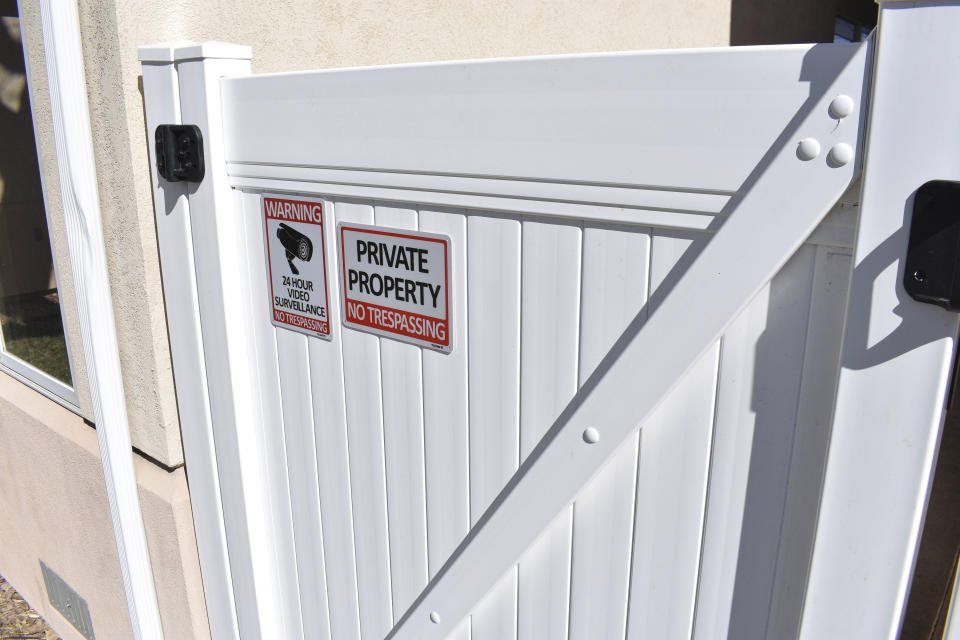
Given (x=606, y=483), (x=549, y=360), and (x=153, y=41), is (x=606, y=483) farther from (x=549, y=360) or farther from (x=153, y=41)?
(x=153, y=41)

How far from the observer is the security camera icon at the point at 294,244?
1921 mm

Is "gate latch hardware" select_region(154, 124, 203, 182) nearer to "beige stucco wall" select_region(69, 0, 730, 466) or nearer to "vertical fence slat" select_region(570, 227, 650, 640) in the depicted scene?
"beige stucco wall" select_region(69, 0, 730, 466)

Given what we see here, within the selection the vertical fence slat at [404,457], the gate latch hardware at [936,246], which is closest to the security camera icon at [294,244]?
the vertical fence slat at [404,457]

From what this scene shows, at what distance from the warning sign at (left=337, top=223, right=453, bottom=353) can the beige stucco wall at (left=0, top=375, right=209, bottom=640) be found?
1044 mm

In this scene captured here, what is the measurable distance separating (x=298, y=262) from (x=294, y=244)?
5cm

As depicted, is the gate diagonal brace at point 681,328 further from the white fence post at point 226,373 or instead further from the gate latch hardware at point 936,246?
the white fence post at point 226,373

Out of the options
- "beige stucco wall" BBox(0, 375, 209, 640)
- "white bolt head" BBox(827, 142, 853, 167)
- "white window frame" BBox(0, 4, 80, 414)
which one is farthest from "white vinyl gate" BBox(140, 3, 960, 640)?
"white window frame" BBox(0, 4, 80, 414)

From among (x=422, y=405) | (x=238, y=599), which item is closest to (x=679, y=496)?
(x=422, y=405)

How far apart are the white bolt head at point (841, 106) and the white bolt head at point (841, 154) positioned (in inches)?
1.7

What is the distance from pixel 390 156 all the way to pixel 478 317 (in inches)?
16.2

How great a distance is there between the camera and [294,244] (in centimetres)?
195

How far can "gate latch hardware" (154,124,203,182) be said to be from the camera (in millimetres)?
1979

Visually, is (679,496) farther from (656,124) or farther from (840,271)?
(656,124)

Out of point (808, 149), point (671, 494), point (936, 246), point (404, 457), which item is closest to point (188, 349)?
point (404, 457)
